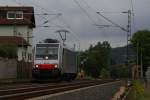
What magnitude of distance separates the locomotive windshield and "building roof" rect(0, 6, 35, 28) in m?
39.3

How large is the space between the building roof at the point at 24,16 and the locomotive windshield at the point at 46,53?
39327 mm

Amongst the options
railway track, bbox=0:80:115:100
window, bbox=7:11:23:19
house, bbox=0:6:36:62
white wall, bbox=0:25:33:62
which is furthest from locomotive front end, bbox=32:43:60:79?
window, bbox=7:11:23:19

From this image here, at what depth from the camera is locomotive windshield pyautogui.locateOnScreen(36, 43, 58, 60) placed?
4781 centimetres

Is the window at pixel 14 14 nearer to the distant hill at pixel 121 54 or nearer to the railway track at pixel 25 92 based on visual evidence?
the distant hill at pixel 121 54

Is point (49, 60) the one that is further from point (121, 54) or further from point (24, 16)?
point (121, 54)

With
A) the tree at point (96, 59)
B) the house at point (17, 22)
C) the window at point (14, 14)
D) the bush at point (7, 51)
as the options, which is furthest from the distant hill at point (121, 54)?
the window at point (14, 14)

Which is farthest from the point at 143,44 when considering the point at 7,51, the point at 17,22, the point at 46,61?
the point at 46,61

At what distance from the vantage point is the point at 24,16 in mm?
89562

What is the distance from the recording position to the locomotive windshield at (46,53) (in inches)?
1882

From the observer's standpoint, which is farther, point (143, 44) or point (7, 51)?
point (143, 44)

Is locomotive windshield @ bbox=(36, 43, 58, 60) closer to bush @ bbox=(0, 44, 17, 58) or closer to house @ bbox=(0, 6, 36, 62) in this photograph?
bush @ bbox=(0, 44, 17, 58)

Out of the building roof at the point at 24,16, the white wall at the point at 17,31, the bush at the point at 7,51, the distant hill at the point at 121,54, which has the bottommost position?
the bush at the point at 7,51

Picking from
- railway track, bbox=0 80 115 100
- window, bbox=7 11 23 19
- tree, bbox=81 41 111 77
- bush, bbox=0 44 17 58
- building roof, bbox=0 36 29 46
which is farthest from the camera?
tree, bbox=81 41 111 77

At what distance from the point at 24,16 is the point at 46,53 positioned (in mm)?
42199
